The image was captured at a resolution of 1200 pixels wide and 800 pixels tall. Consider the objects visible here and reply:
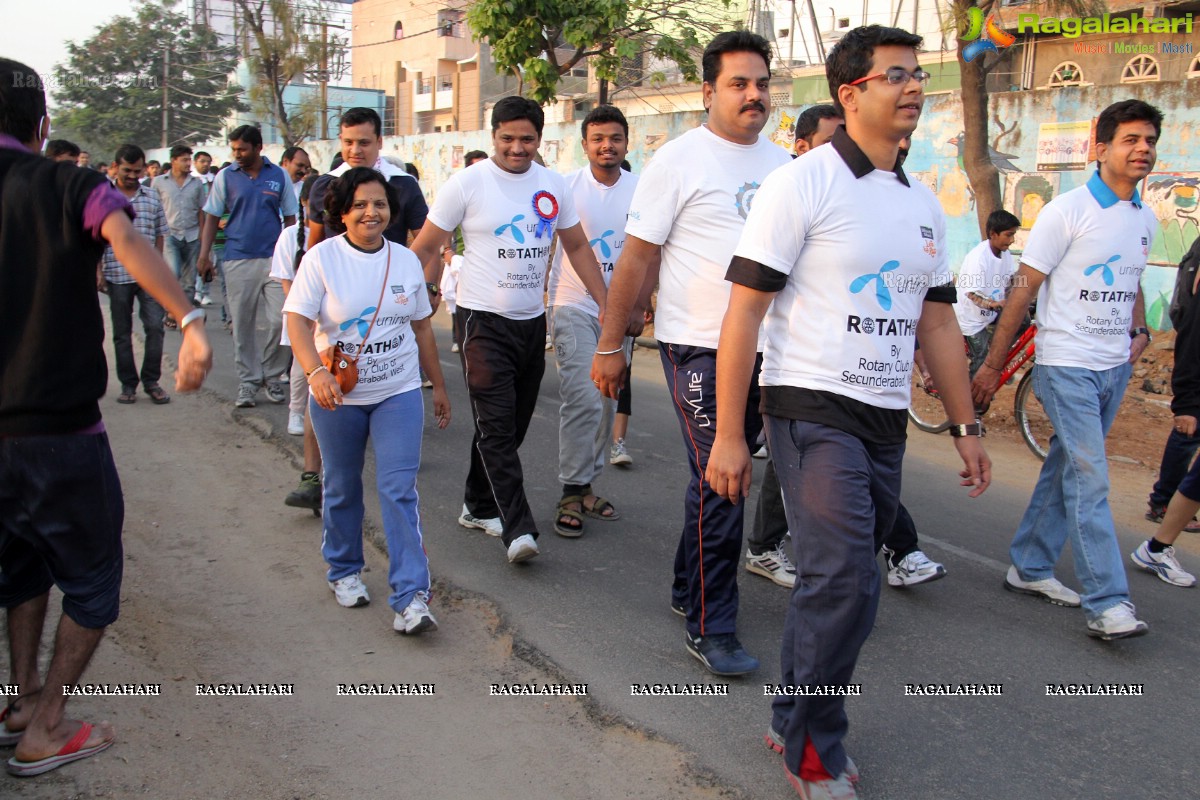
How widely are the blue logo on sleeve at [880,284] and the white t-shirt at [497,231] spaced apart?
7.86 ft

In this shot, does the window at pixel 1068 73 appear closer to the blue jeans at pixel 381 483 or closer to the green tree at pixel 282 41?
the green tree at pixel 282 41

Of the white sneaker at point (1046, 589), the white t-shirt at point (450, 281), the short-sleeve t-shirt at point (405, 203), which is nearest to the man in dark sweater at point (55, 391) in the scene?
the short-sleeve t-shirt at point (405, 203)

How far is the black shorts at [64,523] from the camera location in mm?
2898

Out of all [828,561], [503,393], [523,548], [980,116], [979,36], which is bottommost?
[523,548]

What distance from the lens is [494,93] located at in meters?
41.2

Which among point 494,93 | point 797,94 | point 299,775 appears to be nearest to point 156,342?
point 299,775

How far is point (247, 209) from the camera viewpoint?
8.44 meters

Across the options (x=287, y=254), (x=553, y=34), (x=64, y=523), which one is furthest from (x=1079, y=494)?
(x=553, y=34)

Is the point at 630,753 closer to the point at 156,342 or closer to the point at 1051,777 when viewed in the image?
the point at 1051,777

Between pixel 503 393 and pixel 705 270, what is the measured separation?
4.96 ft

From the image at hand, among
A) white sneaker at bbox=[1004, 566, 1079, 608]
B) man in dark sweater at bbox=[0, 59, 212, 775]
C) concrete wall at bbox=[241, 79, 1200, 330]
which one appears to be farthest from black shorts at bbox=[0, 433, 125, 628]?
concrete wall at bbox=[241, 79, 1200, 330]

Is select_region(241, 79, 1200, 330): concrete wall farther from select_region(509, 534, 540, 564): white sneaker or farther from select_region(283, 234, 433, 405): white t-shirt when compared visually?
select_region(283, 234, 433, 405): white t-shirt

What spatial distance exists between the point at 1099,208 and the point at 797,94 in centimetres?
2234

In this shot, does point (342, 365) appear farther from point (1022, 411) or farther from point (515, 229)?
point (1022, 411)
